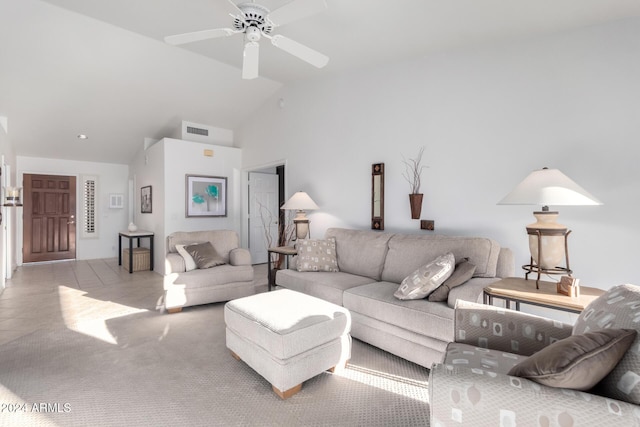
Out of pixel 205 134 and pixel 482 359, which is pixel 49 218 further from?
pixel 482 359

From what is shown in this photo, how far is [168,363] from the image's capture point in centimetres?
239

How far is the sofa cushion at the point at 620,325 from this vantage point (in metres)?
0.95

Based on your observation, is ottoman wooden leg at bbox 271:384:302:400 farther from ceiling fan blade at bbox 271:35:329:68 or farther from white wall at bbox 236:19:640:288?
ceiling fan blade at bbox 271:35:329:68

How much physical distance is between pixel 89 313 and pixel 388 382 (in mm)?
3244

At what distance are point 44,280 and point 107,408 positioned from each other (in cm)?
450

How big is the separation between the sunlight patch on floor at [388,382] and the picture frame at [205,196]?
4.40 meters

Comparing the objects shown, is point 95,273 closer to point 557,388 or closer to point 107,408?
point 107,408

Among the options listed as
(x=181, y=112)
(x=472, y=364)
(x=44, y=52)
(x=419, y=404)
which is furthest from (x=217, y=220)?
(x=472, y=364)

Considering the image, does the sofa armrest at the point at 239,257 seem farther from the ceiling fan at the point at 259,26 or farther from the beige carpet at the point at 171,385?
the ceiling fan at the point at 259,26

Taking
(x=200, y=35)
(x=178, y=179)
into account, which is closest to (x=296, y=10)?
(x=200, y=35)

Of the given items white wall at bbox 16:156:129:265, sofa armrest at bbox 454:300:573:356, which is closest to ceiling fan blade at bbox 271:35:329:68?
sofa armrest at bbox 454:300:573:356

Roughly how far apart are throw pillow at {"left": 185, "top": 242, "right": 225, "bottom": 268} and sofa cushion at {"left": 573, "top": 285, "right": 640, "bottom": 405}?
3483 millimetres

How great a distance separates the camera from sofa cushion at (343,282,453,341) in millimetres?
2158

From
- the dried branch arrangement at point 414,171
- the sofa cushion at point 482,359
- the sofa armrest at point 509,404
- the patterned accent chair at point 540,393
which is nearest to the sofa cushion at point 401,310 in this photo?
the sofa cushion at point 482,359
